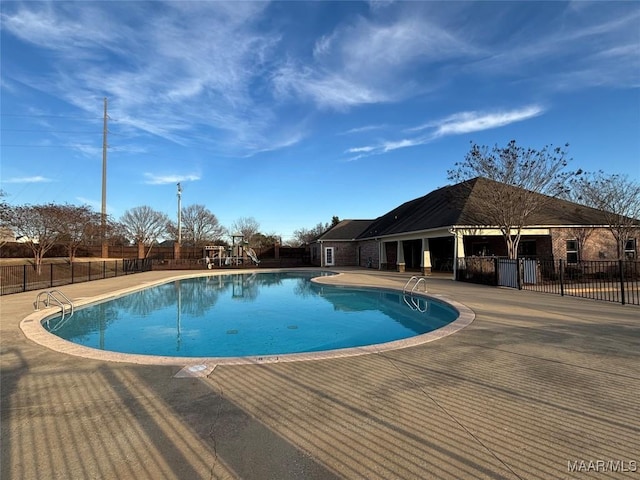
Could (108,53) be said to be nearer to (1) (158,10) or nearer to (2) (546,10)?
(1) (158,10)

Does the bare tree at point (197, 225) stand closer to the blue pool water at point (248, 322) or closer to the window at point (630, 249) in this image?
the blue pool water at point (248, 322)

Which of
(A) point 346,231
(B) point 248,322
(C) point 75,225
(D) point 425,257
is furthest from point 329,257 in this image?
(B) point 248,322

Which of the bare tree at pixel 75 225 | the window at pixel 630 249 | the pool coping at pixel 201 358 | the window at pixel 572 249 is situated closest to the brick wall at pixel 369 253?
the window at pixel 572 249

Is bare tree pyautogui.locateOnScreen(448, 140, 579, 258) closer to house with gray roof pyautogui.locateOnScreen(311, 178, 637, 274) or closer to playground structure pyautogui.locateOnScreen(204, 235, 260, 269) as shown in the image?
house with gray roof pyautogui.locateOnScreen(311, 178, 637, 274)

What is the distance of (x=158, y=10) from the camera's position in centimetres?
1141

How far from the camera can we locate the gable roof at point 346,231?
1325 inches

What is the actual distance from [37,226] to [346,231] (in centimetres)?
2389

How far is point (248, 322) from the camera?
404 inches

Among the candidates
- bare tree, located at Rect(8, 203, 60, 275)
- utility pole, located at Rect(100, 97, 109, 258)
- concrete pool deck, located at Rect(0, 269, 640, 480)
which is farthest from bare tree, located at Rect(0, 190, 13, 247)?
concrete pool deck, located at Rect(0, 269, 640, 480)

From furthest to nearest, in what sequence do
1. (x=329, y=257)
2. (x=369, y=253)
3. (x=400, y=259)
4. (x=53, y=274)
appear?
1. (x=329, y=257)
2. (x=369, y=253)
3. (x=400, y=259)
4. (x=53, y=274)

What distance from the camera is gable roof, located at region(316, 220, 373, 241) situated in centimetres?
3366

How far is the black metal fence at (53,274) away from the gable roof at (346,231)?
53.0ft

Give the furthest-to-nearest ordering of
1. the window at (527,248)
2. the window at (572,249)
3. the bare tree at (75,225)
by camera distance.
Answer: the bare tree at (75,225), the window at (527,248), the window at (572,249)

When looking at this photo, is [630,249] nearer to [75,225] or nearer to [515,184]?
[515,184]
